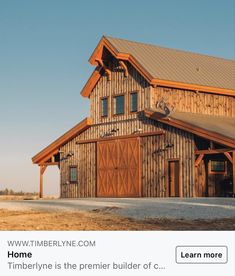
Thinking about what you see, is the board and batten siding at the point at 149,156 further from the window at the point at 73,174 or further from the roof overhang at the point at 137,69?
the roof overhang at the point at 137,69

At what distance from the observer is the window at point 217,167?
1235 inches

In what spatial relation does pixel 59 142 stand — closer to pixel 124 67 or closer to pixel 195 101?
pixel 124 67

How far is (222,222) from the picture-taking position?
15.4 metres

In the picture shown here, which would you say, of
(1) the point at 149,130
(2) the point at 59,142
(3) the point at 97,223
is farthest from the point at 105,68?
(3) the point at 97,223

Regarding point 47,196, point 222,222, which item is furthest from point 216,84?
point 222,222

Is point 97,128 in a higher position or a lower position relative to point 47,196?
higher

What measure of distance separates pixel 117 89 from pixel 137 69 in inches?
89.2

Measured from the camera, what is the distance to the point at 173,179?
3073 centimetres

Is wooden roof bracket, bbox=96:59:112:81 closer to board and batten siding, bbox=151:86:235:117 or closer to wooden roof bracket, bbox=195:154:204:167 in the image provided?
board and batten siding, bbox=151:86:235:117
